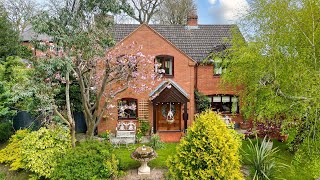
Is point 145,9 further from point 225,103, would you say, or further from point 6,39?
point 225,103

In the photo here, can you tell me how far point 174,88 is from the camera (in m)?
16.8

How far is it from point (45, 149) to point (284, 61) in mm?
11124

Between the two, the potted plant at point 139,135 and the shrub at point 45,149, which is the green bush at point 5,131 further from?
the potted plant at point 139,135

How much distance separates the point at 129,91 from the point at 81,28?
8.00 metres

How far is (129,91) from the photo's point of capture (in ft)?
57.1

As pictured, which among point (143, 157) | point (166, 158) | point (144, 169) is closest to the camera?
point (143, 157)

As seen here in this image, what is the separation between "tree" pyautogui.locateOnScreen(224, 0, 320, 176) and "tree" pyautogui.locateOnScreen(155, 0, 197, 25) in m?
26.1

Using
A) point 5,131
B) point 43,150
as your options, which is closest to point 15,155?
point 43,150

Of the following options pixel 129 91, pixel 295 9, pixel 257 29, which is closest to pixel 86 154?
pixel 129 91

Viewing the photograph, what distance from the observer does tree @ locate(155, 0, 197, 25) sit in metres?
37.0

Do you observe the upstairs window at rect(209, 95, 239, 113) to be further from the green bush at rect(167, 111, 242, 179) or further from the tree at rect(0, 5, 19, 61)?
the tree at rect(0, 5, 19, 61)

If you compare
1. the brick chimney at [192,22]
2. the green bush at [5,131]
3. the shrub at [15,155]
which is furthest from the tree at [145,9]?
the shrub at [15,155]

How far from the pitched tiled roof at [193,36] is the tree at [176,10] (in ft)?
53.8

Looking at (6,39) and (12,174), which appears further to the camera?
(6,39)
